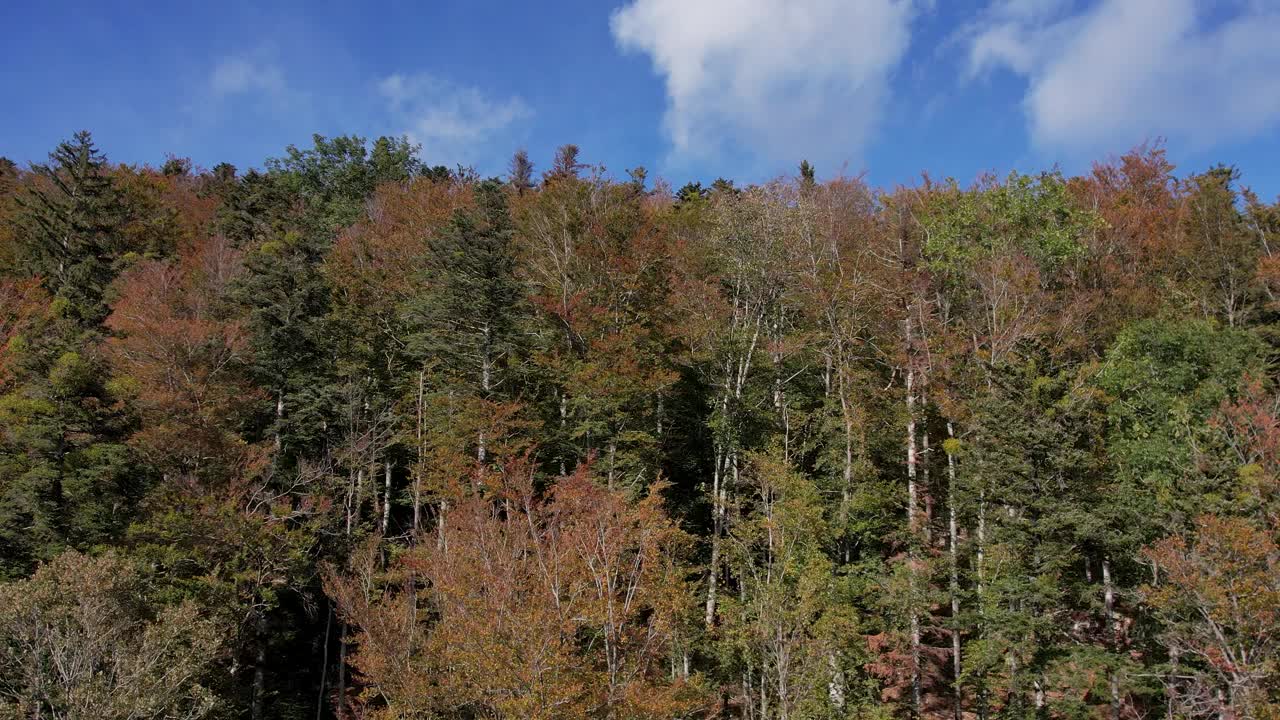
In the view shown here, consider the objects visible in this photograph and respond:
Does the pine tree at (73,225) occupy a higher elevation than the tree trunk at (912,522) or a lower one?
higher

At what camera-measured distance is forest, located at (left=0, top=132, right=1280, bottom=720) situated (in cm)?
1642

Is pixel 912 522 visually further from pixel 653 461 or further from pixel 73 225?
pixel 73 225

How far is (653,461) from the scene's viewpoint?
25844 millimetres

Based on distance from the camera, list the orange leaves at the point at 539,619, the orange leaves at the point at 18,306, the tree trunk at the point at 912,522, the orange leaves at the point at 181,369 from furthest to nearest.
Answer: the orange leaves at the point at 18,306 < the orange leaves at the point at 181,369 < the tree trunk at the point at 912,522 < the orange leaves at the point at 539,619

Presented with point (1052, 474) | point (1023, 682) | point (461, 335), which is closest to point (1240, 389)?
point (1052, 474)

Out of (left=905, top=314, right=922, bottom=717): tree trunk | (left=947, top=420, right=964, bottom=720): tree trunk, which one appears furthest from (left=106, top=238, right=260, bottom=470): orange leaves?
(left=947, top=420, right=964, bottom=720): tree trunk

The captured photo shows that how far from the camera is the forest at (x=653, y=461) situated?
16422 mm

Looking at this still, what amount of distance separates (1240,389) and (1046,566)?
29.0 feet

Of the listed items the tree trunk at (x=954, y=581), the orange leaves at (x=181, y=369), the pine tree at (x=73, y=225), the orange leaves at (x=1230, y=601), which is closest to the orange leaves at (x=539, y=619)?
the orange leaves at (x=181, y=369)

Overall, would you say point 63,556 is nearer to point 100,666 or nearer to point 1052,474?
point 100,666

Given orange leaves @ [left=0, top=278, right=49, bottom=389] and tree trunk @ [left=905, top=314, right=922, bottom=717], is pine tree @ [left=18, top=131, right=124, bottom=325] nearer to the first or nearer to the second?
orange leaves @ [left=0, top=278, right=49, bottom=389]

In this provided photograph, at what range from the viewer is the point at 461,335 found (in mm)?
25219

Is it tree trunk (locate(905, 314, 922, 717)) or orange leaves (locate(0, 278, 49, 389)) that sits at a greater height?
orange leaves (locate(0, 278, 49, 389))

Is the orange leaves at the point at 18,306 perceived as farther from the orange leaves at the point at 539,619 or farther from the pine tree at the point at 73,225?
the orange leaves at the point at 539,619
